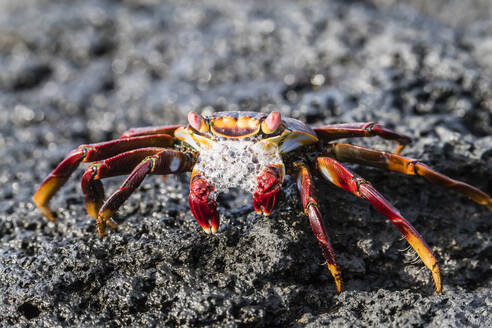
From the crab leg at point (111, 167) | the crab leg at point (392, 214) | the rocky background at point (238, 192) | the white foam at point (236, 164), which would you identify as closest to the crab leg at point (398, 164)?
the rocky background at point (238, 192)

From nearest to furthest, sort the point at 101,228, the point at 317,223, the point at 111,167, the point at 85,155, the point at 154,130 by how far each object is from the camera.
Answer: the point at 317,223
the point at 101,228
the point at 111,167
the point at 85,155
the point at 154,130

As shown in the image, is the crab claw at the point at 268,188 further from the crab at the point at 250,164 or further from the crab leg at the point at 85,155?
the crab leg at the point at 85,155

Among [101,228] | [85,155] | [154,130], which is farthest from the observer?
[154,130]

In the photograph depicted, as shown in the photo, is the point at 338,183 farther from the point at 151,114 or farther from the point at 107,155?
the point at 151,114

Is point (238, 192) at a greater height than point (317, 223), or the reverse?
point (317, 223)

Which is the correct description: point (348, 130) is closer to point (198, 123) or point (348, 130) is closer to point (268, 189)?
point (268, 189)

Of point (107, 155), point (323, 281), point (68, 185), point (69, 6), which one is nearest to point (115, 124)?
point (68, 185)

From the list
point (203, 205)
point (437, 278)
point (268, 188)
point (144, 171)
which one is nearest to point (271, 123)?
point (268, 188)
